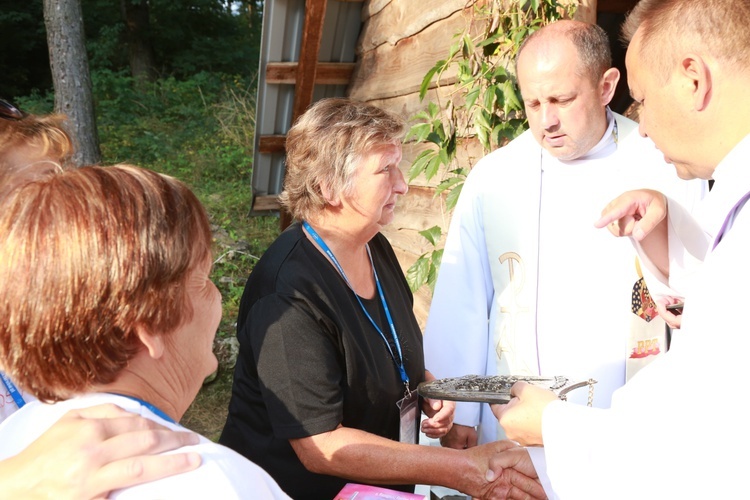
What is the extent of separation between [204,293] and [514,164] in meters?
2.04

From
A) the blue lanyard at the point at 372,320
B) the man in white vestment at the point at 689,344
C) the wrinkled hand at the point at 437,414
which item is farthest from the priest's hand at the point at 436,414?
the man in white vestment at the point at 689,344

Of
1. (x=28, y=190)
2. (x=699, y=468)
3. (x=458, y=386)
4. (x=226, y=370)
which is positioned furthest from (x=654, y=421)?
(x=226, y=370)

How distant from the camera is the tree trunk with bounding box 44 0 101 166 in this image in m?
10.5

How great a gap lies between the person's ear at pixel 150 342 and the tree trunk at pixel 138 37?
56.0 ft

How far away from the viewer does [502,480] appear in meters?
2.12

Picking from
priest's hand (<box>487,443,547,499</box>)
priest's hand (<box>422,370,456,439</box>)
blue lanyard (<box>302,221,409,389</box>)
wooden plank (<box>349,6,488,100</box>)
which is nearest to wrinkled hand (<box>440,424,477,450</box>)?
priest's hand (<box>422,370,456,439</box>)

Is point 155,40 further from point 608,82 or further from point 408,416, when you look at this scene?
point 408,416

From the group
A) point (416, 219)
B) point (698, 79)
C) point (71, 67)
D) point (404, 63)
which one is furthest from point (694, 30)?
point (71, 67)

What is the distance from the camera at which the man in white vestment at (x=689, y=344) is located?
1.35 meters

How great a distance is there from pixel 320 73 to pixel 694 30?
4.50 metres

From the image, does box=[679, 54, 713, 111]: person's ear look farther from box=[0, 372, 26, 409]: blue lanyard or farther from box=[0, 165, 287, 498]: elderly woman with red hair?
box=[0, 372, 26, 409]: blue lanyard

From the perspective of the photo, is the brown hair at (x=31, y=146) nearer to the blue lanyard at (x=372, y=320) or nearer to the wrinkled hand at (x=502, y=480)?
the blue lanyard at (x=372, y=320)

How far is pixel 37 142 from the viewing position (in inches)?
86.2

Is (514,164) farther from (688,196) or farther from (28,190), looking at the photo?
(28,190)
